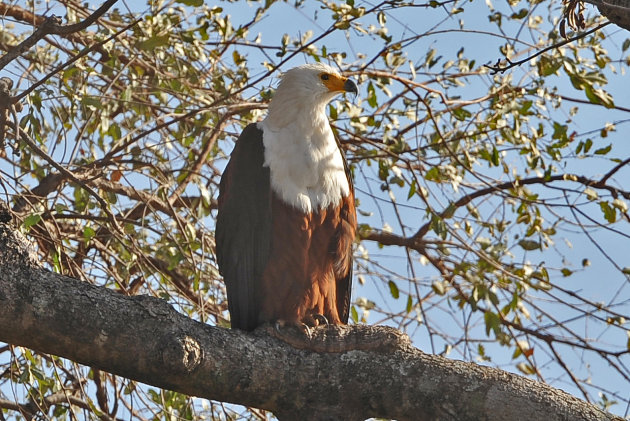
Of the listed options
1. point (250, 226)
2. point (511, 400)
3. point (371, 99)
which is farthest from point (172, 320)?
point (371, 99)

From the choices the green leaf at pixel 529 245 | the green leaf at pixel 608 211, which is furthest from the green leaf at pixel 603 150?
the green leaf at pixel 529 245

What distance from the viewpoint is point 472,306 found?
4352 millimetres

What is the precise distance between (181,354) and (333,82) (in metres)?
2.14

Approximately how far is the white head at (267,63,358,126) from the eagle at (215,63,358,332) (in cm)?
11

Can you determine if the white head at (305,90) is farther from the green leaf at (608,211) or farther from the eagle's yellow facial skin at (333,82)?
the green leaf at (608,211)

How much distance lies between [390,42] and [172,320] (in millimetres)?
2696

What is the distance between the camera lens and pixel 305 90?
4.12 m

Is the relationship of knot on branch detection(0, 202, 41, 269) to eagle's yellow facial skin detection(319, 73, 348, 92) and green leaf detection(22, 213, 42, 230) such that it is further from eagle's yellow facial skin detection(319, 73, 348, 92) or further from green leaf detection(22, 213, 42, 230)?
eagle's yellow facial skin detection(319, 73, 348, 92)

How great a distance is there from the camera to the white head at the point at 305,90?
13.2ft

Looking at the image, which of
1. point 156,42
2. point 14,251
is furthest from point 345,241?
point 14,251

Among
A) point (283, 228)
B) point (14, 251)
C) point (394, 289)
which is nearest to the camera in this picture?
point (14, 251)

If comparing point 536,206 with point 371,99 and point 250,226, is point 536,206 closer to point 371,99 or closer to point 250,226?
point 371,99

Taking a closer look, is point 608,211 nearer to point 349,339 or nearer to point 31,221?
point 349,339

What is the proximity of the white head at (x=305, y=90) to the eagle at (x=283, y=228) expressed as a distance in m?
0.11
